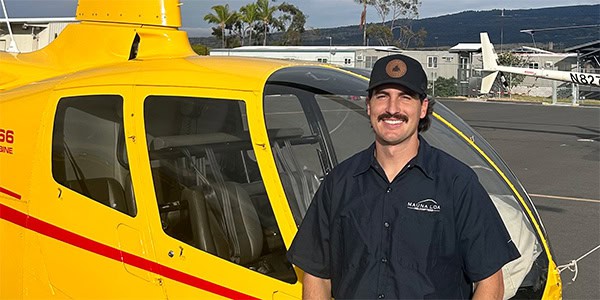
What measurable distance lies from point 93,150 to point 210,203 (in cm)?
83

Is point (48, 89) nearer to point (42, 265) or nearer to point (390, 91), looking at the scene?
point (42, 265)

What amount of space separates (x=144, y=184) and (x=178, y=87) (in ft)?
1.63

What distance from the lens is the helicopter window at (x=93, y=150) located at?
3451 millimetres

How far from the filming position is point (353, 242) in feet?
7.73

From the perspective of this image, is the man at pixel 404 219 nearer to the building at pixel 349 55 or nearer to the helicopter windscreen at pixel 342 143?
the helicopter windscreen at pixel 342 143

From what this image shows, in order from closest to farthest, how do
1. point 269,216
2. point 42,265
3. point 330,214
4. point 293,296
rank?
1. point 330,214
2. point 293,296
3. point 269,216
4. point 42,265

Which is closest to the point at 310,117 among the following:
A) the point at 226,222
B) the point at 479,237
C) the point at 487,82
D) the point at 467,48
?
the point at 226,222

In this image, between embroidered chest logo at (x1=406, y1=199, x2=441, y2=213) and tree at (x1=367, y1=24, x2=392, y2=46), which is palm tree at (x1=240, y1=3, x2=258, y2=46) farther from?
embroidered chest logo at (x1=406, y1=199, x2=441, y2=213)

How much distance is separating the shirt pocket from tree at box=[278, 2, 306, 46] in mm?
75988

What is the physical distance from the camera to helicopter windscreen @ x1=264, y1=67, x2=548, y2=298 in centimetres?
307

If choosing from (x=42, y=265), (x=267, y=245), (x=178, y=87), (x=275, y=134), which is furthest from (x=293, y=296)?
(x=42, y=265)

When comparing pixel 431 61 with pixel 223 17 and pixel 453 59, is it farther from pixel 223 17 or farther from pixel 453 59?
pixel 223 17

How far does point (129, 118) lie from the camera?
11.1 ft

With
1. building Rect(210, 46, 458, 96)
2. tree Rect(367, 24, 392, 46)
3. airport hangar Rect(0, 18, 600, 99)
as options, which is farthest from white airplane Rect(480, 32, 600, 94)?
tree Rect(367, 24, 392, 46)
